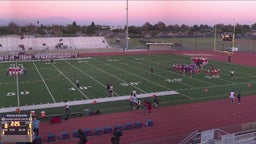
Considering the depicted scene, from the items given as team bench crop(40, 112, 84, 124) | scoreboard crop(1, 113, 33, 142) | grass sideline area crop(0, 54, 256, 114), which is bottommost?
team bench crop(40, 112, 84, 124)

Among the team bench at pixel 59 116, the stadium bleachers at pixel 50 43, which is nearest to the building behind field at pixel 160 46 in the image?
the stadium bleachers at pixel 50 43

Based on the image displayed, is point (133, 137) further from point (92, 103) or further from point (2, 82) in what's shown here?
point (2, 82)

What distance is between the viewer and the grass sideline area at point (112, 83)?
12031 millimetres

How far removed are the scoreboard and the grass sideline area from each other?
409 cm

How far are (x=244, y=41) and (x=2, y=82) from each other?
2441cm

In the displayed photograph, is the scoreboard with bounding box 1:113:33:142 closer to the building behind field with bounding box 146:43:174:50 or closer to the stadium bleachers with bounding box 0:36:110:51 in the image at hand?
the stadium bleachers with bounding box 0:36:110:51

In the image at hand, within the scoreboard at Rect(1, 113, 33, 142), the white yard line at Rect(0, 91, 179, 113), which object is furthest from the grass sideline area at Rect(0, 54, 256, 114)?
the scoreboard at Rect(1, 113, 33, 142)

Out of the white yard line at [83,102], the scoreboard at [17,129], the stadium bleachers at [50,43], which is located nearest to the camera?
the scoreboard at [17,129]

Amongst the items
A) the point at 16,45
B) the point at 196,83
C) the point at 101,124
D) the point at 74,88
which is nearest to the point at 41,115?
the point at 101,124

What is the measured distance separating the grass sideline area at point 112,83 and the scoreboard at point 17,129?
4.09 meters

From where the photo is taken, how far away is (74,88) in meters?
14.0

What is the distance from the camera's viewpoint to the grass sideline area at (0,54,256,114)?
39.5 ft

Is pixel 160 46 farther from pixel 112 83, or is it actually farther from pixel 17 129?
pixel 17 129

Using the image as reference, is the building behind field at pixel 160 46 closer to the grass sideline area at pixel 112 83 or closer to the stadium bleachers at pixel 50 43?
the stadium bleachers at pixel 50 43
